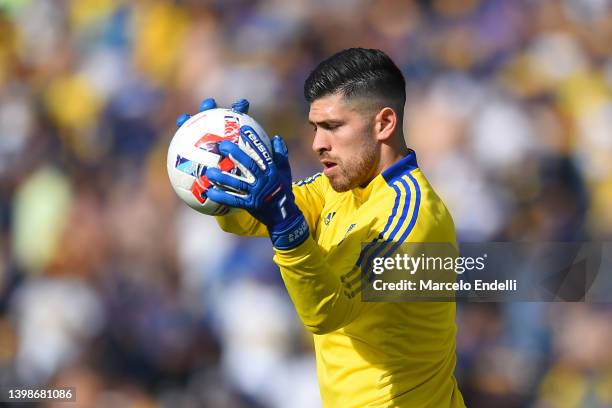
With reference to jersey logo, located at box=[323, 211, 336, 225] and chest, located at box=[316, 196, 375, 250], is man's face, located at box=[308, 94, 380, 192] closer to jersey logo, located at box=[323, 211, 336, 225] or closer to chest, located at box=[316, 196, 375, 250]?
chest, located at box=[316, 196, 375, 250]

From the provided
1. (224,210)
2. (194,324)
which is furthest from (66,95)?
(224,210)

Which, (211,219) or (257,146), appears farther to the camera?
(211,219)

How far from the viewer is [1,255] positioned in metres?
5.12

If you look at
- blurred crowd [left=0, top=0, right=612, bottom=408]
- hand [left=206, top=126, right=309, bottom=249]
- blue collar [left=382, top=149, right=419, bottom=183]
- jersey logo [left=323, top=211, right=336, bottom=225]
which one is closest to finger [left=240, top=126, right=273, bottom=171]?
hand [left=206, top=126, right=309, bottom=249]

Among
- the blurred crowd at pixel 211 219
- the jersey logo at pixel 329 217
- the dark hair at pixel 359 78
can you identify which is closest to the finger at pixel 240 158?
the dark hair at pixel 359 78

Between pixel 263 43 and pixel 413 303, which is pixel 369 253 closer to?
pixel 413 303

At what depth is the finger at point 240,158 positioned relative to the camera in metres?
2.36

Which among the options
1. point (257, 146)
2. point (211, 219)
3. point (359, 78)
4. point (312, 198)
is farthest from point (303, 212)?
point (211, 219)

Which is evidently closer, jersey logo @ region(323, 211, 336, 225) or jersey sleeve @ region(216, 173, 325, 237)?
jersey logo @ region(323, 211, 336, 225)

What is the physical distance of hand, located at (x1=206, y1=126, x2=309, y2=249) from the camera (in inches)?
92.0

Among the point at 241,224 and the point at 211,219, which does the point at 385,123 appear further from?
the point at 211,219

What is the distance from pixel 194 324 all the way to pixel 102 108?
1550mm

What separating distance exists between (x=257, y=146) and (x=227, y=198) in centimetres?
18

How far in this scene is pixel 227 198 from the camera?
7.91 feet
